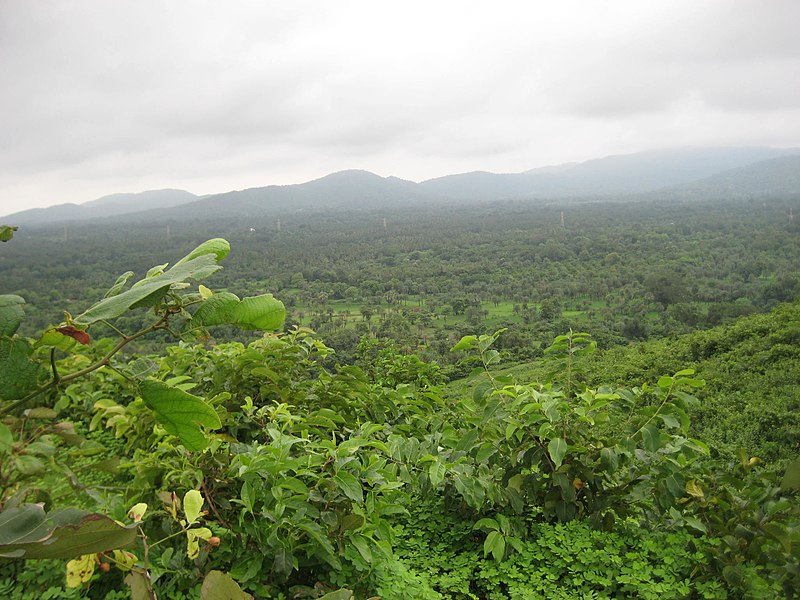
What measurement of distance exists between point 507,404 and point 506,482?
30 centimetres

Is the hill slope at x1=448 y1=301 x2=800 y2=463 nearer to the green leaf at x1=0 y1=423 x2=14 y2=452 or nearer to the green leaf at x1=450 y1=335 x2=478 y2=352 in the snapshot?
the green leaf at x1=450 y1=335 x2=478 y2=352

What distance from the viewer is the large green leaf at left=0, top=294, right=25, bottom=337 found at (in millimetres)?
474

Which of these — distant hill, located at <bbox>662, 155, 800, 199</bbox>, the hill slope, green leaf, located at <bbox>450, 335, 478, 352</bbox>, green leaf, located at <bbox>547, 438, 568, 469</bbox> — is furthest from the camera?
distant hill, located at <bbox>662, 155, 800, 199</bbox>

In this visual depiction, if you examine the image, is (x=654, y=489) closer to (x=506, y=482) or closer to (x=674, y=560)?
(x=674, y=560)

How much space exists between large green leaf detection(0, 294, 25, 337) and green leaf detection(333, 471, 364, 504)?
3.33 feet

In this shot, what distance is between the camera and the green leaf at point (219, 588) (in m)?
0.64

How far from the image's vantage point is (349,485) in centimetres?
135

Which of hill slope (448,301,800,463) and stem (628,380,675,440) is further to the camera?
hill slope (448,301,800,463)

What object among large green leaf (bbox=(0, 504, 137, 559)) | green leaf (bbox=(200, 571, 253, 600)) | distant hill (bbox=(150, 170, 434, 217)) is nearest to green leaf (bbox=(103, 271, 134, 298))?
large green leaf (bbox=(0, 504, 137, 559))

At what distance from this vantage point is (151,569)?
121cm

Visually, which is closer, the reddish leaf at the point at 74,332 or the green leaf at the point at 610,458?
the reddish leaf at the point at 74,332

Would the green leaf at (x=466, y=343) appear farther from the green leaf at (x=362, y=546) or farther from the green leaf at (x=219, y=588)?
the green leaf at (x=219, y=588)

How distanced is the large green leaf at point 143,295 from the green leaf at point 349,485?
3.20 feet

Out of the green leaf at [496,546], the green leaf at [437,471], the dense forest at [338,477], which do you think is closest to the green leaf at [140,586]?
the dense forest at [338,477]
